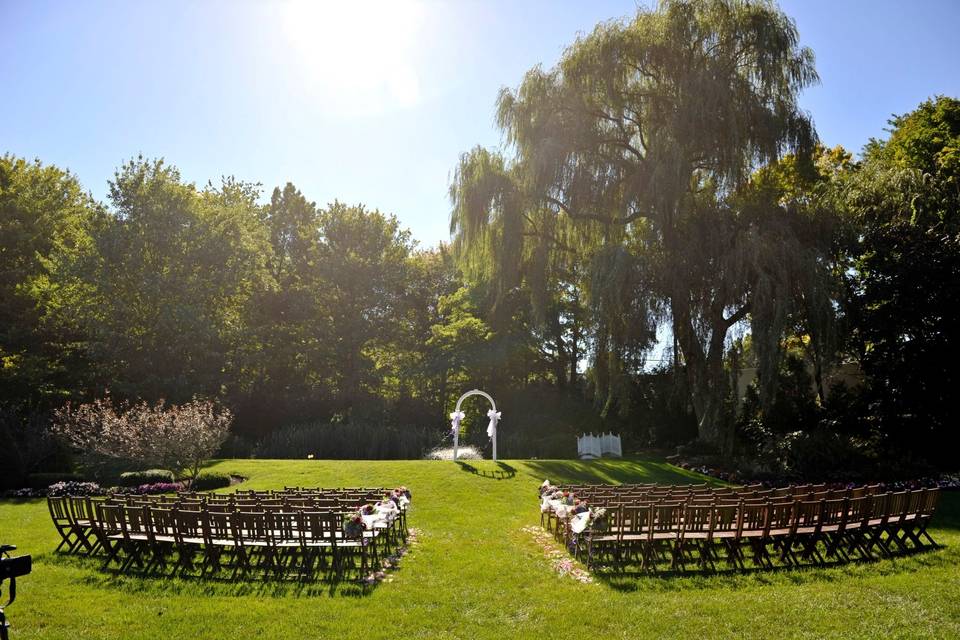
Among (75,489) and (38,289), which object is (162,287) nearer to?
(38,289)

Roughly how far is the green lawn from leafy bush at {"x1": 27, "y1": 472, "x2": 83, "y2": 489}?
10582 mm

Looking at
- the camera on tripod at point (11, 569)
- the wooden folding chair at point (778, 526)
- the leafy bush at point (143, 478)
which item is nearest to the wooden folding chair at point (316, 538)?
the camera on tripod at point (11, 569)

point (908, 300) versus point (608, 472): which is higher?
point (908, 300)

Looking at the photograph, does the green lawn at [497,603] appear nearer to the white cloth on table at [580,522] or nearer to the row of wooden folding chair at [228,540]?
the row of wooden folding chair at [228,540]

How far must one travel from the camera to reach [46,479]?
1961 cm

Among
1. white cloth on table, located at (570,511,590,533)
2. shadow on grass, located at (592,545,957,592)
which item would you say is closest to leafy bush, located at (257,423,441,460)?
white cloth on table, located at (570,511,590,533)

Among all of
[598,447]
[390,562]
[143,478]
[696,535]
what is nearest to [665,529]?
[696,535]

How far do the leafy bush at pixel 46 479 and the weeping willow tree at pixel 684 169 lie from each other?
16.5 meters

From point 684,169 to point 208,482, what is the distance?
1705 centimetres

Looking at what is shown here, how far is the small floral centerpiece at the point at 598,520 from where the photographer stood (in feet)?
30.5

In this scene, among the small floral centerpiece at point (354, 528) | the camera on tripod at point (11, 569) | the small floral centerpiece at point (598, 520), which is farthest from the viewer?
the small floral centerpiece at point (598, 520)

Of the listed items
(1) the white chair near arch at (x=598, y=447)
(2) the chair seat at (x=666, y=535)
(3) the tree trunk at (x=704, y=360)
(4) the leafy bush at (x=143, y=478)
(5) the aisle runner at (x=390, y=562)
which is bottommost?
(5) the aisle runner at (x=390, y=562)

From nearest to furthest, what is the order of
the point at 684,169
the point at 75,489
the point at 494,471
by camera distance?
the point at 75,489
the point at 494,471
the point at 684,169

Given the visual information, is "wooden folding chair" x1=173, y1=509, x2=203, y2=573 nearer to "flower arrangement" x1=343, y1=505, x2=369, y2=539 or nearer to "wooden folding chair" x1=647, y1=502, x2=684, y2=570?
"flower arrangement" x1=343, y1=505, x2=369, y2=539
